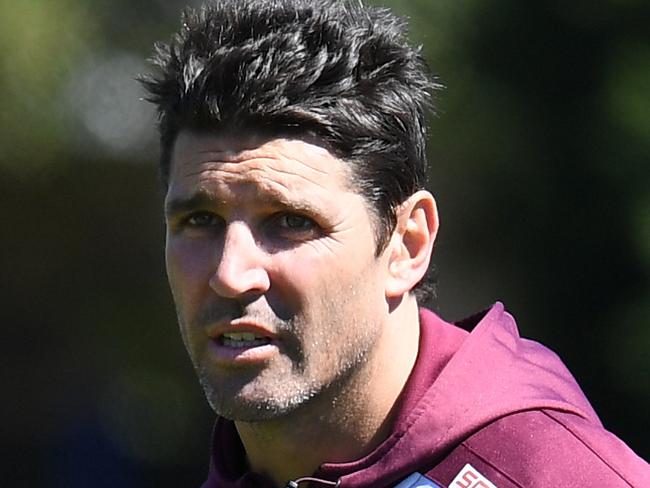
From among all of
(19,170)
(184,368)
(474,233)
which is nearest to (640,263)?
(474,233)

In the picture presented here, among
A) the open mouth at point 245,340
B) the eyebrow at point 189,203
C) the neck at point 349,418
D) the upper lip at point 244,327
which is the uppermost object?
the eyebrow at point 189,203

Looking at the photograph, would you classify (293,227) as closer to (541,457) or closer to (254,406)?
(254,406)

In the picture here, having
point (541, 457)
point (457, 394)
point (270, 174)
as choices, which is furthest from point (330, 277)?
point (541, 457)

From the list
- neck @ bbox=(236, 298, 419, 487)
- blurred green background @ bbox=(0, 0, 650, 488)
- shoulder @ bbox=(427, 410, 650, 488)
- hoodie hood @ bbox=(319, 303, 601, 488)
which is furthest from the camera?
blurred green background @ bbox=(0, 0, 650, 488)

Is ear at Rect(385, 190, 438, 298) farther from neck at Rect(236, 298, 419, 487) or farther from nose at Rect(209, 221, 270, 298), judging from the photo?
nose at Rect(209, 221, 270, 298)

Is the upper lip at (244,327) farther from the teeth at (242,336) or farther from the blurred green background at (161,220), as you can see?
the blurred green background at (161,220)

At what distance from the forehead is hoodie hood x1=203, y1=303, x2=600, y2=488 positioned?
1.30ft

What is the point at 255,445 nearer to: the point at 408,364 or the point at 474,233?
the point at 408,364

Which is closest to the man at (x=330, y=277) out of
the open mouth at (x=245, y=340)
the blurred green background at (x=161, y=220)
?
the open mouth at (x=245, y=340)

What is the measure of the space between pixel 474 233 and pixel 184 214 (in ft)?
13.6

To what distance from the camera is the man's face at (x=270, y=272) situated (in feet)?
8.20

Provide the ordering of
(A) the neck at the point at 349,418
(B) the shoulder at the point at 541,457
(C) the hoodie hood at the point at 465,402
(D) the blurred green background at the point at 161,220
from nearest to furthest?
(B) the shoulder at the point at 541,457, (C) the hoodie hood at the point at 465,402, (A) the neck at the point at 349,418, (D) the blurred green background at the point at 161,220

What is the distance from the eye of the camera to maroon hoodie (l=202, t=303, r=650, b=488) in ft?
8.07

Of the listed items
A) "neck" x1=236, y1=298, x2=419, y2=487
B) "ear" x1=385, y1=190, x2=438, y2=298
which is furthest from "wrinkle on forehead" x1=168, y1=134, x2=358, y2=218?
"neck" x1=236, y1=298, x2=419, y2=487
